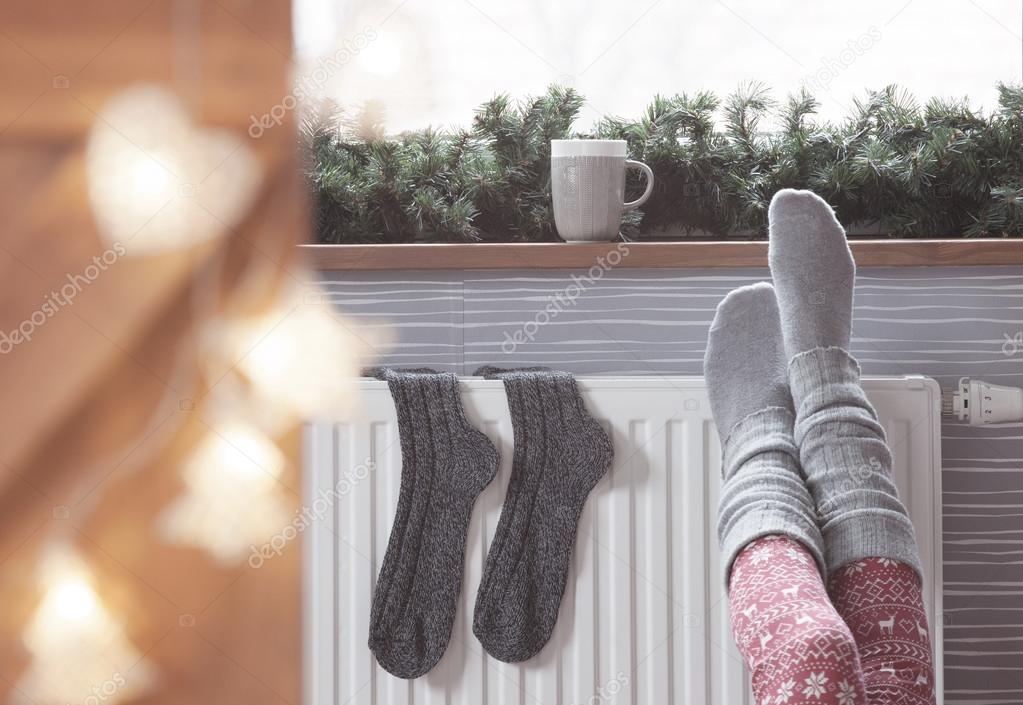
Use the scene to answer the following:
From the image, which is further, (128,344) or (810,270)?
(128,344)

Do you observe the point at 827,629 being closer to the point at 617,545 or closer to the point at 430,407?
the point at 617,545

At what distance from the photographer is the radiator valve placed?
2.83 feet

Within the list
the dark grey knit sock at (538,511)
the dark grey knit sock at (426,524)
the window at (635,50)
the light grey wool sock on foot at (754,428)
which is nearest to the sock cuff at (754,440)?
the light grey wool sock on foot at (754,428)

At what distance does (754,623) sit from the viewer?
0.66m

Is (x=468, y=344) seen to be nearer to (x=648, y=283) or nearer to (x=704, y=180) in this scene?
(x=648, y=283)

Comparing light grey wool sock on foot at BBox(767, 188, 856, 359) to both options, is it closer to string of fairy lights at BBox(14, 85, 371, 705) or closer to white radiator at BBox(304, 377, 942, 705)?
white radiator at BBox(304, 377, 942, 705)

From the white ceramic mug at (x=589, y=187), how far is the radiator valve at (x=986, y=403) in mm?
366

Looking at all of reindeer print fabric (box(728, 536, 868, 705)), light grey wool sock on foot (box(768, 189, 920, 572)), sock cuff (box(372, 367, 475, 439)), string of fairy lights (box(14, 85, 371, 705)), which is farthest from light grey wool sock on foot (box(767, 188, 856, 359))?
string of fairy lights (box(14, 85, 371, 705))

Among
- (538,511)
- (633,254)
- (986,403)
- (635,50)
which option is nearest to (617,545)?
(538,511)

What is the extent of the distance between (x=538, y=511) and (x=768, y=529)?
22 cm

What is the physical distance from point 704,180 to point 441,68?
1.02ft

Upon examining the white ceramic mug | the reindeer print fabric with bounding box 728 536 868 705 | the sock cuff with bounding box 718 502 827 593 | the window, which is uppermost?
the window

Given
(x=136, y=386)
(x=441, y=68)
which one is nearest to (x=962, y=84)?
(x=441, y=68)

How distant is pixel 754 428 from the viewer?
81 centimetres
